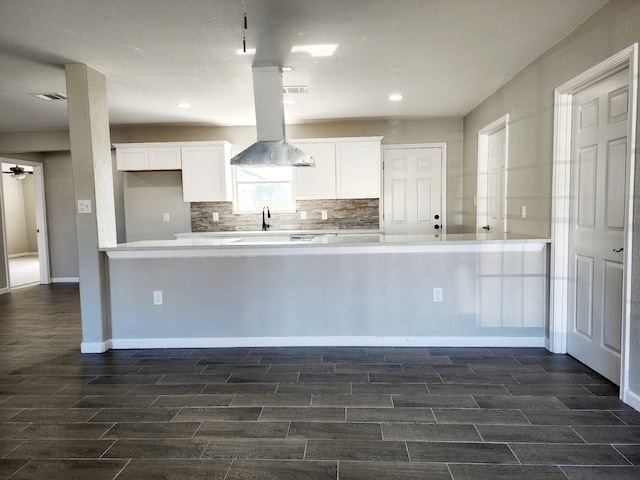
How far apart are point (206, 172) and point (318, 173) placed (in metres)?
1.54

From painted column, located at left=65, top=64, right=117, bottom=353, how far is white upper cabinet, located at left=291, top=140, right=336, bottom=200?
2436 mm

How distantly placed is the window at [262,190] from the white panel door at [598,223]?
11.8 ft

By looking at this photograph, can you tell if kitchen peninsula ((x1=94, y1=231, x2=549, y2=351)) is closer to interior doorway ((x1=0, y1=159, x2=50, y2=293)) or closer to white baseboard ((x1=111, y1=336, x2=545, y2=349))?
white baseboard ((x1=111, y1=336, x2=545, y2=349))

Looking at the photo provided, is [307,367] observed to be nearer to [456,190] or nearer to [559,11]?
[559,11]

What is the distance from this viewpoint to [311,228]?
566 centimetres

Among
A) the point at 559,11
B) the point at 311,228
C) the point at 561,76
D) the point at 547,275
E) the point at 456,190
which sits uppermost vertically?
the point at 559,11

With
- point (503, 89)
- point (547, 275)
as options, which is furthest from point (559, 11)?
point (547, 275)

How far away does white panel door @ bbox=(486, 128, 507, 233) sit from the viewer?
414 centimetres

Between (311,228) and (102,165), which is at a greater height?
(102,165)

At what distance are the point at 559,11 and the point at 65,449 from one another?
386 centimetres

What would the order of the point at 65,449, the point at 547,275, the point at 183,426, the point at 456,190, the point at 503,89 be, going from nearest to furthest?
1. the point at 65,449
2. the point at 183,426
3. the point at 547,275
4. the point at 503,89
5. the point at 456,190

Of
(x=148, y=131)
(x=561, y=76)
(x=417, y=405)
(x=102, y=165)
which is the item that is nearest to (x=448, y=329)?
(x=417, y=405)

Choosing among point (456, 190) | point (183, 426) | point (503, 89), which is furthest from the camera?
point (456, 190)

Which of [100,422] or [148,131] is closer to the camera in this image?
[100,422]
